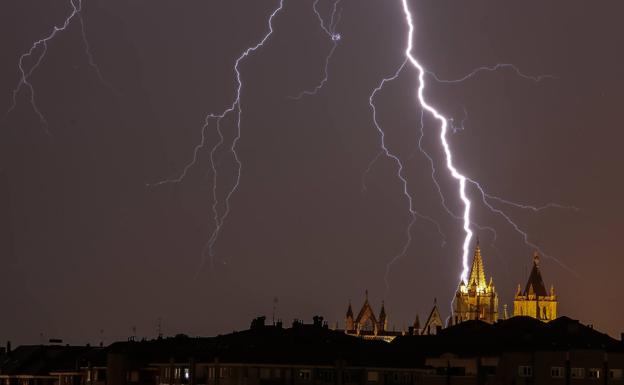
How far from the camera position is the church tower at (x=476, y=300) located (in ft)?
624

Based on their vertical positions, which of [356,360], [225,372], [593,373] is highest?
[356,360]

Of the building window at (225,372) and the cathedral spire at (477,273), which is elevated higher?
the cathedral spire at (477,273)

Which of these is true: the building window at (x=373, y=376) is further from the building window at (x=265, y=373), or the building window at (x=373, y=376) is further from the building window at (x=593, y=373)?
the building window at (x=593, y=373)

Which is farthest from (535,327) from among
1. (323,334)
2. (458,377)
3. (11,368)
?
(11,368)

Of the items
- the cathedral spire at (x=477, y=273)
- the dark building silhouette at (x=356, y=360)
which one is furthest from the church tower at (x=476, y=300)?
the dark building silhouette at (x=356, y=360)

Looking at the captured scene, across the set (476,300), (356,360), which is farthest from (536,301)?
(356,360)

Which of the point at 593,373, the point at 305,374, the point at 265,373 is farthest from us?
the point at 305,374

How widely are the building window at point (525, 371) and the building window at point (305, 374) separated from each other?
981 centimetres

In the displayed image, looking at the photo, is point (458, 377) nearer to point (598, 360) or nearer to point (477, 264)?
point (598, 360)

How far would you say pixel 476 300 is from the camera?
191875 mm

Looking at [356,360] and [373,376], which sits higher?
[356,360]

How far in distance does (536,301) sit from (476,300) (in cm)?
777

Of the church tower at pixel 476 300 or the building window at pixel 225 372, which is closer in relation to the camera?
the building window at pixel 225 372

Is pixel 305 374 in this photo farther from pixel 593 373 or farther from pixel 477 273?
pixel 477 273
